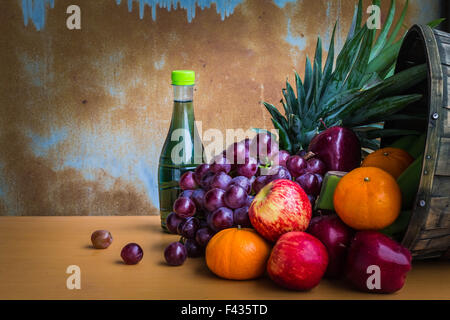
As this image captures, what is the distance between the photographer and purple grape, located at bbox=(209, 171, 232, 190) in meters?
0.82

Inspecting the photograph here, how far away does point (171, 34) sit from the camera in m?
1.47

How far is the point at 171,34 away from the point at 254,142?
2.35 feet

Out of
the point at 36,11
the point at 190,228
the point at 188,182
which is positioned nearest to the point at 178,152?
the point at 188,182

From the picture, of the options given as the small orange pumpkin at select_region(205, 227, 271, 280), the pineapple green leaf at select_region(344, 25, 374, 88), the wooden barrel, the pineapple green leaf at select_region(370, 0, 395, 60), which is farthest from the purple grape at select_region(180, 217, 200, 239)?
the pineapple green leaf at select_region(370, 0, 395, 60)

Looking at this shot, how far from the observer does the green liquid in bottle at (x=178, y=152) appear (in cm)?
99

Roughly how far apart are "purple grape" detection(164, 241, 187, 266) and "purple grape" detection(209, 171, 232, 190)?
12cm

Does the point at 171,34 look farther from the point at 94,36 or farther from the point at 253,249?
the point at 253,249

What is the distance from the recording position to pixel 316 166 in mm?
871

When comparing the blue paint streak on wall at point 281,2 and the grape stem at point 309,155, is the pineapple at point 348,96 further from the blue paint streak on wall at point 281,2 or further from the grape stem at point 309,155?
the blue paint streak on wall at point 281,2

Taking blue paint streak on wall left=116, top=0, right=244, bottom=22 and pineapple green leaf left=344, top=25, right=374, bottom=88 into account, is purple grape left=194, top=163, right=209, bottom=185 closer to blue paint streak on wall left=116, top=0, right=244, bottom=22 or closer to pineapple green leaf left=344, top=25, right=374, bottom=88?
pineapple green leaf left=344, top=25, right=374, bottom=88

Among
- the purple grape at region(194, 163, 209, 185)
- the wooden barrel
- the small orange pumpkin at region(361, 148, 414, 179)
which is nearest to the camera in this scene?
the wooden barrel

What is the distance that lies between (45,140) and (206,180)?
830 mm

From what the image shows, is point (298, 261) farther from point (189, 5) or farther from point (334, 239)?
point (189, 5)

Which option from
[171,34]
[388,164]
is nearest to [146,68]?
[171,34]
